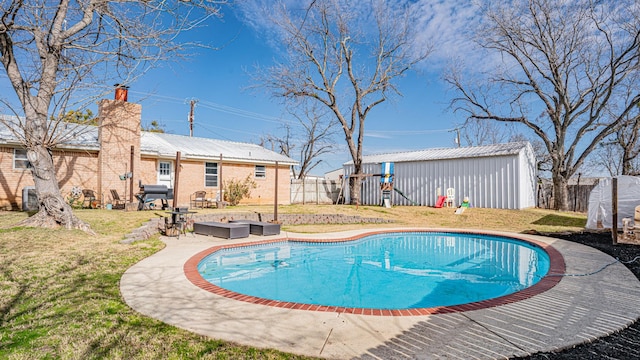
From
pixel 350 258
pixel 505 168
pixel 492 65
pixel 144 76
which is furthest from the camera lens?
pixel 492 65

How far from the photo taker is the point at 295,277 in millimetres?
6723

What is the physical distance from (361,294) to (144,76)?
26.9ft

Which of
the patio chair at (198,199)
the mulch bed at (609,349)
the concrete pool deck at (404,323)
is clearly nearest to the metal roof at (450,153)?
the patio chair at (198,199)

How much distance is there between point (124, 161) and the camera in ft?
47.0

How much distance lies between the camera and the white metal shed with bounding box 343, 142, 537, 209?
16.7m

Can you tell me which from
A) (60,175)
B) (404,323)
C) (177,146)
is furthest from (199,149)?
(404,323)

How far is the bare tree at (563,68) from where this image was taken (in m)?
16.1

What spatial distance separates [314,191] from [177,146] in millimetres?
9202

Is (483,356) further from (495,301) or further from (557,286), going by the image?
(557,286)

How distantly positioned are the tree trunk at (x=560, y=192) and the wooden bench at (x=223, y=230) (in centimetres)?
1681

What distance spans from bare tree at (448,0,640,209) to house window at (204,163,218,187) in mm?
16149

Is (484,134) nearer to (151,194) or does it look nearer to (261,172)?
(261,172)

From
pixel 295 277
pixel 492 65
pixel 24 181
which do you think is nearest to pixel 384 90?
pixel 492 65

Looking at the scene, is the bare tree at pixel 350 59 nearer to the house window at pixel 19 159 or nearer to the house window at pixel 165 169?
the house window at pixel 165 169
